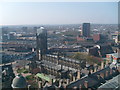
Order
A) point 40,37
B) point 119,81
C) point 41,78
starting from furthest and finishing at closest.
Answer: point 40,37 → point 41,78 → point 119,81

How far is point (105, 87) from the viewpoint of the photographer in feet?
58.1

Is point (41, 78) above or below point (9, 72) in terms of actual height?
below

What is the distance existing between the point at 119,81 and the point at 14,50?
1842 inches

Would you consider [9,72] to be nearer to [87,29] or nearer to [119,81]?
[119,81]

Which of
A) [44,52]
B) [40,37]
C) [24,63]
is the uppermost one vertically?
[40,37]

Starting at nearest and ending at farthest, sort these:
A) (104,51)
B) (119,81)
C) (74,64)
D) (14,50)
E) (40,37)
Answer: (119,81)
(74,64)
(40,37)
(104,51)
(14,50)

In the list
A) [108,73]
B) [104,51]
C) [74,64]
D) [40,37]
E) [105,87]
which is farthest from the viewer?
[104,51]

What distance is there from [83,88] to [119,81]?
15.6ft

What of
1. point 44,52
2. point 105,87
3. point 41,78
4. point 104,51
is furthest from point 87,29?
point 105,87

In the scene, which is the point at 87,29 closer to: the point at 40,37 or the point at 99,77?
the point at 40,37

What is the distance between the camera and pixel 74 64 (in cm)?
3425

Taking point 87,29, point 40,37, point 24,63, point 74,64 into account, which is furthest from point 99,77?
point 87,29

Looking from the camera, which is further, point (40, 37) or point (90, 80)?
point (40, 37)

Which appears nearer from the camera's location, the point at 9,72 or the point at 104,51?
the point at 9,72
